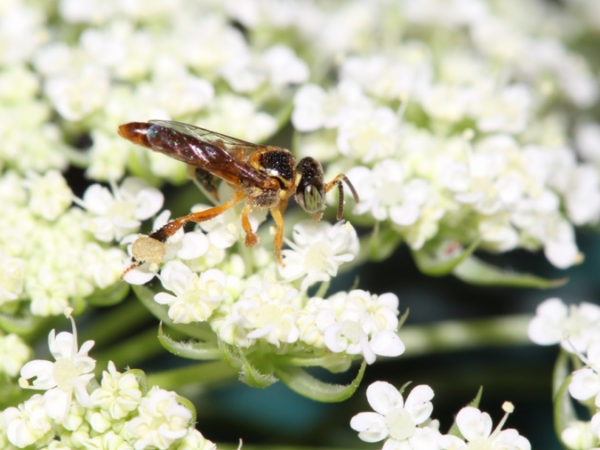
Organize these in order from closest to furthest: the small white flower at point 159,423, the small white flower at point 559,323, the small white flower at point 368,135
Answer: the small white flower at point 159,423, the small white flower at point 559,323, the small white flower at point 368,135

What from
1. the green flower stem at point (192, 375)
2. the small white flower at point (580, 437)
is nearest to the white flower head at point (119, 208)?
the green flower stem at point (192, 375)

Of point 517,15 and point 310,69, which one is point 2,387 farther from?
point 517,15

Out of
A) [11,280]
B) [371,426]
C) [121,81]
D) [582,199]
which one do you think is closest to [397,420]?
[371,426]

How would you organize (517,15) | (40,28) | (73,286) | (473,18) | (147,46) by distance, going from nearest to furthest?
(73,286) → (147,46) → (40,28) → (473,18) → (517,15)

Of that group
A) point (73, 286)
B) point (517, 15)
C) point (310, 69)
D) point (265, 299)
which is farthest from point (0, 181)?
point (517, 15)

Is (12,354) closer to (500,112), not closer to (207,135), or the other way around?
(207,135)

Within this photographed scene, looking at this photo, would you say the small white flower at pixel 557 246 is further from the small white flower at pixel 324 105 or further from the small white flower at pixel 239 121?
the small white flower at pixel 239 121

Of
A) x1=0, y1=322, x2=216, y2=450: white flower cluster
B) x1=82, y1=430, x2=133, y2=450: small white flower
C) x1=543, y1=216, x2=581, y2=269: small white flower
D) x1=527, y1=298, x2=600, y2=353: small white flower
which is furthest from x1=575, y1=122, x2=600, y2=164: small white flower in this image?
x1=82, y1=430, x2=133, y2=450: small white flower
